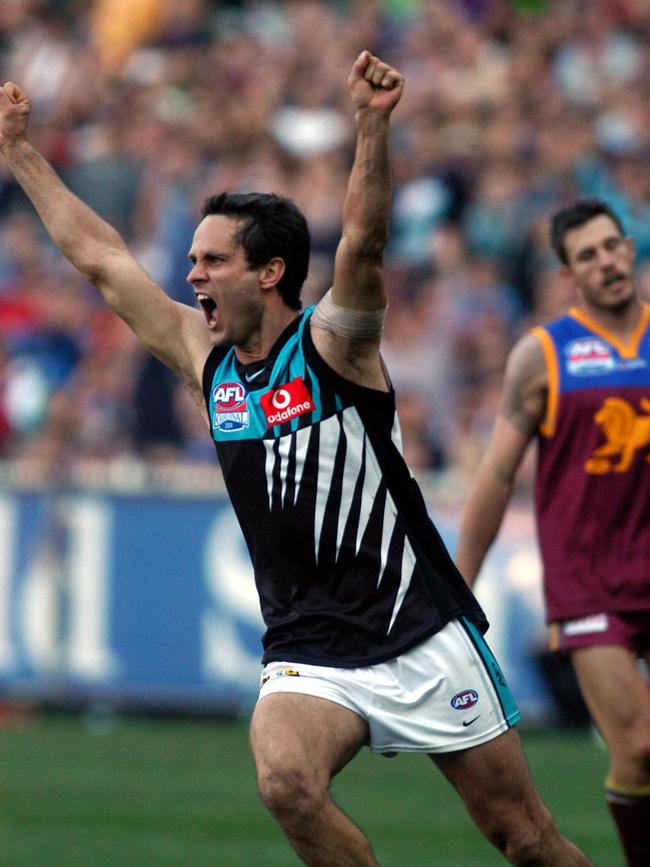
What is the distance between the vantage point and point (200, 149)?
17.0 meters

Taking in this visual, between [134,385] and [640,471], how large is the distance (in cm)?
804

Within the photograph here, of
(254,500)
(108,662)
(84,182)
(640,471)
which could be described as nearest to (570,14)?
(84,182)

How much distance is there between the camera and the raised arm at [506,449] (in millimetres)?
7488

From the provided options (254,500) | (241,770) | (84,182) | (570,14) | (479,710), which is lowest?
(241,770)

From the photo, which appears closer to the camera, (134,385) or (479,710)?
(479,710)

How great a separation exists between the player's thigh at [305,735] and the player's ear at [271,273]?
136 centimetres

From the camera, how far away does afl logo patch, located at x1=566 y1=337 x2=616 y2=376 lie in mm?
7707

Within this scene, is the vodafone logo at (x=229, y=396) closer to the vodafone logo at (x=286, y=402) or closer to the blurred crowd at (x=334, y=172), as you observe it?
the vodafone logo at (x=286, y=402)

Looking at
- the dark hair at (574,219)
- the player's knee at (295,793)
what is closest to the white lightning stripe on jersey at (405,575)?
the player's knee at (295,793)

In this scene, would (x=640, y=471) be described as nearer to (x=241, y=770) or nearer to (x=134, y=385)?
(x=241, y=770)

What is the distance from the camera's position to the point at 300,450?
5.92 m

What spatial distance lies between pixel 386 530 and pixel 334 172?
9.55 m

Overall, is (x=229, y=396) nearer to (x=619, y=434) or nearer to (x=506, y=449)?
(x=506, y=449)

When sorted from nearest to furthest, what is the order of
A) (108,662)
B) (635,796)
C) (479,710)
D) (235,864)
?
(479,710)
(635,796)
(235,864)
(108,662)
